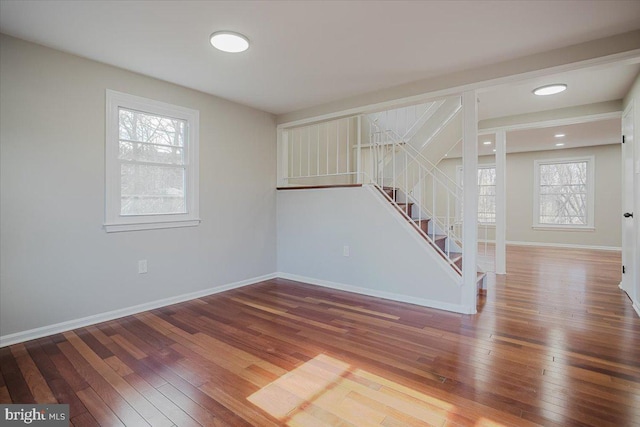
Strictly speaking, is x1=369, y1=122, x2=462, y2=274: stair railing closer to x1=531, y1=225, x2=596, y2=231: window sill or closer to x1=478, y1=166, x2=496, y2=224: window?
x1=478, y1=166, x2=496, y2=224: window

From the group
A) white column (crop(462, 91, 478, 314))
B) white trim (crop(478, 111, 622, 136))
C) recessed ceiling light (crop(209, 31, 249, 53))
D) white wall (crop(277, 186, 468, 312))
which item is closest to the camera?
recessed ceiling light (crop(209, 31, 249, 53))

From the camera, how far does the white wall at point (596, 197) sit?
6781 mm

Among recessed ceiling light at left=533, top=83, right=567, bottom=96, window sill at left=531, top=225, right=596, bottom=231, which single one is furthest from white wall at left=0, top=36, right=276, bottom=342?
window sill at left=531, top=225, right=596, bottom=231

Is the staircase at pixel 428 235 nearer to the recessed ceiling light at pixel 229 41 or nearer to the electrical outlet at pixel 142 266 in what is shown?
the recessed ceiling light at pixel 229 41

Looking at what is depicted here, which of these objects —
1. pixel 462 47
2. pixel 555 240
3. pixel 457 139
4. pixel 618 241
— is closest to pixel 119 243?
pixel 462 47

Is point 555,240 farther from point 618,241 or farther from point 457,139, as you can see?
point 457,139

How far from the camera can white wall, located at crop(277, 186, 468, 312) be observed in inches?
126

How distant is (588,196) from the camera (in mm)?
7070

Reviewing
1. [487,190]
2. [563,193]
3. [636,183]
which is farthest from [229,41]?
[563,193]

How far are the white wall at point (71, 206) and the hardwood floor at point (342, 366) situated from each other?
0.30 metres

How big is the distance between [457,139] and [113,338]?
4.48 metres

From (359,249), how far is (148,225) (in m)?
2.22

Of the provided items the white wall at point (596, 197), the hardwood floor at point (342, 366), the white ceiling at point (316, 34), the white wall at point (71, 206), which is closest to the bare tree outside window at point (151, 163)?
the white wall at point (71, 206)

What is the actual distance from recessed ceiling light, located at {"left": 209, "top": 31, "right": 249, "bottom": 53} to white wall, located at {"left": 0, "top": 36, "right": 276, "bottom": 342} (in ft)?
3.63
